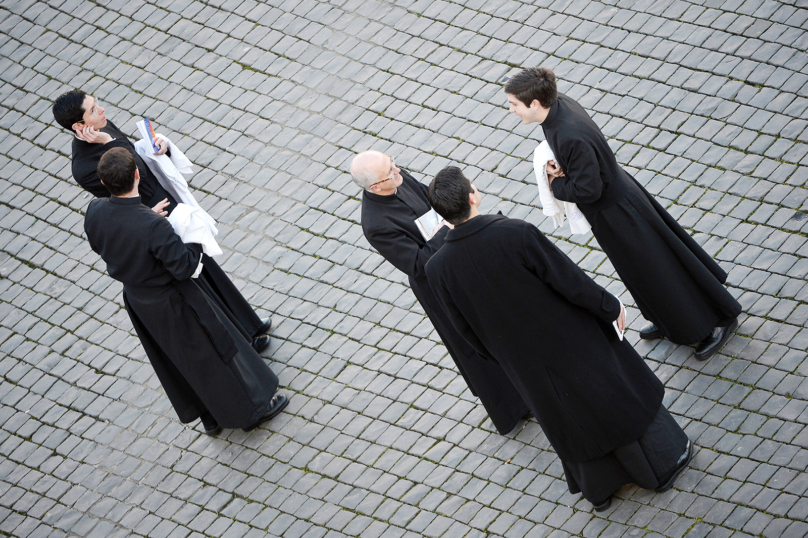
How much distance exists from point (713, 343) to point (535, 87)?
2.22m

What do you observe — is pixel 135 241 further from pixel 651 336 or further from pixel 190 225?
pixel 651 336

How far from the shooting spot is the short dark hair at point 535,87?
5.21m

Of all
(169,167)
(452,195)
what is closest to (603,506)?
(452,195)

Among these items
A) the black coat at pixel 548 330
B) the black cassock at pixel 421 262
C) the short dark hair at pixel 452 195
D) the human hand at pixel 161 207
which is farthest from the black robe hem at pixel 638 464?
the human hand at pixel 161 207

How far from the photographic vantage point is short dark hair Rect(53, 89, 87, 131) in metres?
6.41

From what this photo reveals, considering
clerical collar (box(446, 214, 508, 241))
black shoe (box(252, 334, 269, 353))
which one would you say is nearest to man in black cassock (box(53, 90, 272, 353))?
black shoe (box(252, 334, 269, 353))

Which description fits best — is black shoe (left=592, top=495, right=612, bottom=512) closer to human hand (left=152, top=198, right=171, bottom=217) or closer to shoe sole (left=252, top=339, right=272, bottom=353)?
shoe sole (left=252, top=339, right=272, bottom=353)

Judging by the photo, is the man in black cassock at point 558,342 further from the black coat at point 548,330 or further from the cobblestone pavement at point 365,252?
the cobblestone pavement at point 365,252

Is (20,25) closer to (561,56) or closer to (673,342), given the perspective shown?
(561,56)

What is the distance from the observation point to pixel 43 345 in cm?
762

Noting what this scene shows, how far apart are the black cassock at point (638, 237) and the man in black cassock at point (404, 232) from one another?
0.91 metres

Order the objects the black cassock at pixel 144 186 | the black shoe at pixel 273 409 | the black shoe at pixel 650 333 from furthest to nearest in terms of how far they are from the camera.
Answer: the black shoe at pixel 273 409 → the black cassock at pixel 144 186 → the black shoe at pixel 650 333

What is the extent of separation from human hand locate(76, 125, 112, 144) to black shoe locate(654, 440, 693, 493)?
4589mm

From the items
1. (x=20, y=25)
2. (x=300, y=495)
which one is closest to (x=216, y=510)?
(x=300, y=495)
